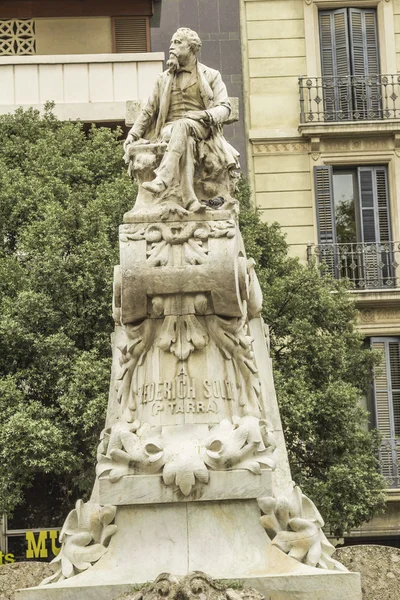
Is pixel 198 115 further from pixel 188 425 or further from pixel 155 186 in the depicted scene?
pixel 188 425

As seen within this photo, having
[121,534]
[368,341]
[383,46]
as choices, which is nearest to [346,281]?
[368,341]

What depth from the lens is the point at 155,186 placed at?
13500 mm

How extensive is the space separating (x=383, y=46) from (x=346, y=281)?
9.06 m

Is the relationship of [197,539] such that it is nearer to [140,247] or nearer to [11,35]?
[140,247]

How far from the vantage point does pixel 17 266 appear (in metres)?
24.5

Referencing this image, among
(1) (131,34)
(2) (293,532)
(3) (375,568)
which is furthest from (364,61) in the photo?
(2) (293,532)

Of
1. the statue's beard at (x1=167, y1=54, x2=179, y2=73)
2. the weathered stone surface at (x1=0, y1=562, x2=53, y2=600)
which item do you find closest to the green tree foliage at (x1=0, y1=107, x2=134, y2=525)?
the weathered stone surface at (x1=0, y1=562, x2=53, y2=600)

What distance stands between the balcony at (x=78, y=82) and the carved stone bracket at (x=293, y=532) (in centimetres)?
1964

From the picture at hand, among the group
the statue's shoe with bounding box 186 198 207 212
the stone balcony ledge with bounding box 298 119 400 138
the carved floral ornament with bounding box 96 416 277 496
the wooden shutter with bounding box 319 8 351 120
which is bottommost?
the carved floral ornament with bounding box 96 416 277 496

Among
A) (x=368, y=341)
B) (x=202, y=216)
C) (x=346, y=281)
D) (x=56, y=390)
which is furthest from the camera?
(x=368, y=341)

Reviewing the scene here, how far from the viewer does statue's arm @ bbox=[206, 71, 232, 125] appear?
1396cm

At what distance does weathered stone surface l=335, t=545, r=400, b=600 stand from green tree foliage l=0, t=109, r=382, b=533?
264 inches

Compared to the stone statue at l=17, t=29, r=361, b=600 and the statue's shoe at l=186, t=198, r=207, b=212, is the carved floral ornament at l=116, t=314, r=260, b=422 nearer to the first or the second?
the stone statue at l=17, t=29, r=361, b=600

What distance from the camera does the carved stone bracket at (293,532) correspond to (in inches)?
502
